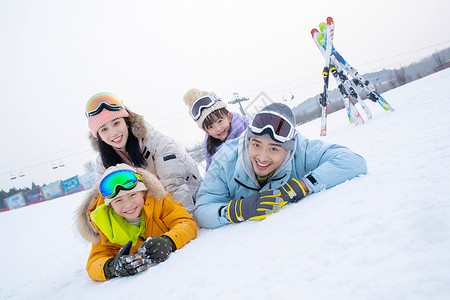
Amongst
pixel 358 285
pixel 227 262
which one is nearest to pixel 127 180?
pixel 227 262

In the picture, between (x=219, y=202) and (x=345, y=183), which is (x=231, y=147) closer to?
(x=219, y=202)

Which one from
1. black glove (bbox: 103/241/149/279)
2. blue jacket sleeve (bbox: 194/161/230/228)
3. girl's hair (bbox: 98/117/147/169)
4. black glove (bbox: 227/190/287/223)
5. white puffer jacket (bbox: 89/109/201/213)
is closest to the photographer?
black glove (bbox: 103/241/149/279)

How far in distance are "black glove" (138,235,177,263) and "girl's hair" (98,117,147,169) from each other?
126cm

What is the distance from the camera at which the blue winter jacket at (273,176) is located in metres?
1.85

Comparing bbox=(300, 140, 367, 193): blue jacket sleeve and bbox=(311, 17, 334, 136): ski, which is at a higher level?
bbox=(311, 17, 334, 136): ski

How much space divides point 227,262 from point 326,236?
513 millimetres

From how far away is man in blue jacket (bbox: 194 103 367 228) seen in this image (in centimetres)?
183

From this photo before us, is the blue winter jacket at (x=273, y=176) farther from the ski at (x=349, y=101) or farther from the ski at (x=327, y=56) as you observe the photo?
the ski at (x=327, y=56)

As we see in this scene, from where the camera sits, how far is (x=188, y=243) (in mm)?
1953

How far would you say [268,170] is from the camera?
203cm

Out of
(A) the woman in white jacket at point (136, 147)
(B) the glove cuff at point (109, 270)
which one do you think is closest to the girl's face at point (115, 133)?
(A) the woman in white jacket at point (136, 147)

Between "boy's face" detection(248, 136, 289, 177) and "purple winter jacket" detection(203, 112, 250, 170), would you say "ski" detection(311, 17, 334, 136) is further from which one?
"boy's face" detection(248, 136, 289, 177)

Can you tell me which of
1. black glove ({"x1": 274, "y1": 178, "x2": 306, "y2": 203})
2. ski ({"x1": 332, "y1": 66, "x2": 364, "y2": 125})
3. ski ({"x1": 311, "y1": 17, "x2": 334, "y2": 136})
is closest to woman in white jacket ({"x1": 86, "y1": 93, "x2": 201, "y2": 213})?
black glove ({"x1": 274, "y1": 178, "x2": 306, "y2": 203})

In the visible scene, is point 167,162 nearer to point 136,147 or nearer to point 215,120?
point 136,147
